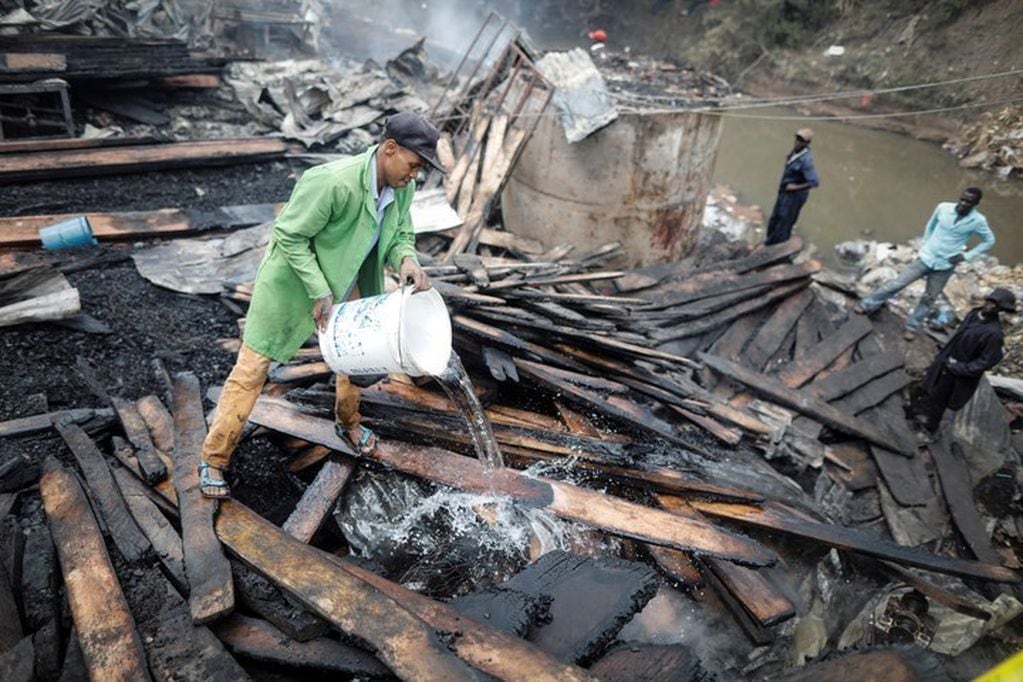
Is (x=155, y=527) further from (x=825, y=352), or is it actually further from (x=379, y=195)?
(x=825, y=352)

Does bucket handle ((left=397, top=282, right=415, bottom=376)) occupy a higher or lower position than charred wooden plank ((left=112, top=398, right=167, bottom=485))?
higher

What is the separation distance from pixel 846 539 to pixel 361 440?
3.03 metres

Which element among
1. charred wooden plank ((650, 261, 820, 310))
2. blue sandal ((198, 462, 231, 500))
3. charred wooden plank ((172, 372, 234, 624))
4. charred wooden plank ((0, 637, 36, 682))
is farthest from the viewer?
charred wooden plank ((650, 261, 820, 310))

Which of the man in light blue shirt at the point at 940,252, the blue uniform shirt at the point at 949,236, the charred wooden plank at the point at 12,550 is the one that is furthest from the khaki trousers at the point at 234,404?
the blue uniform shirt at the point at 949,236

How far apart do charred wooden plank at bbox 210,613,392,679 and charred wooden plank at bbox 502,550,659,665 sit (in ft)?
2.22

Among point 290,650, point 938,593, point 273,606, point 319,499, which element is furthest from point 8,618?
point 938,593

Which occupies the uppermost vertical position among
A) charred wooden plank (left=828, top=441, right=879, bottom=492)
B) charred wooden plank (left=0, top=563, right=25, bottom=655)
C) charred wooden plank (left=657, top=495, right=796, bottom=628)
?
charred wooden plank (left=657, top=495, right=796, bottom=628)

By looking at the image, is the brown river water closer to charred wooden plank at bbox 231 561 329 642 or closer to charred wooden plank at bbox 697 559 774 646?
charred wooden plank at bbox 697 559 774 646

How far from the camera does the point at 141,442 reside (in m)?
3.80

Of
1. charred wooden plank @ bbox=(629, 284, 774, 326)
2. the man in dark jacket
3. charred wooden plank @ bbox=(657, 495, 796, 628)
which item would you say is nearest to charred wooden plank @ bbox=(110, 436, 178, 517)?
charred wooden plank @ bbox=(657, 495, 796, 628)

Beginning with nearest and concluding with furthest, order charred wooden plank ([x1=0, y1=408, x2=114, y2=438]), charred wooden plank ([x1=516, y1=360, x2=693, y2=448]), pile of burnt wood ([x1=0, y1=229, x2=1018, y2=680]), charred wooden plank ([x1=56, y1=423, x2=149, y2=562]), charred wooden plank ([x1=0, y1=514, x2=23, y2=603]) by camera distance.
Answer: pile of burnt wood ([x1=0, y1=229, x2=1018, y2=680]), charred wooden plank ([x1=0, y1=514, x2=23, y2=603]), charred wooden plank ([x1=56, y1=423, x2=149, y2=562]), charred wooden plank ([x1=0, y1=408, x2=114, y2=438]), charred wooden plank ([x1=516, y1=360, x2=693, y2=448])

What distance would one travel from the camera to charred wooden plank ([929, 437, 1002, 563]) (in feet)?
17.1

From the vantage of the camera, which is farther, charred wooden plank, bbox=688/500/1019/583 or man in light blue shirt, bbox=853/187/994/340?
man in light blue shirt, bbox=853/187/994/340

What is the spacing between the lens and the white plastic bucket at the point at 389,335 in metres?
2.97
